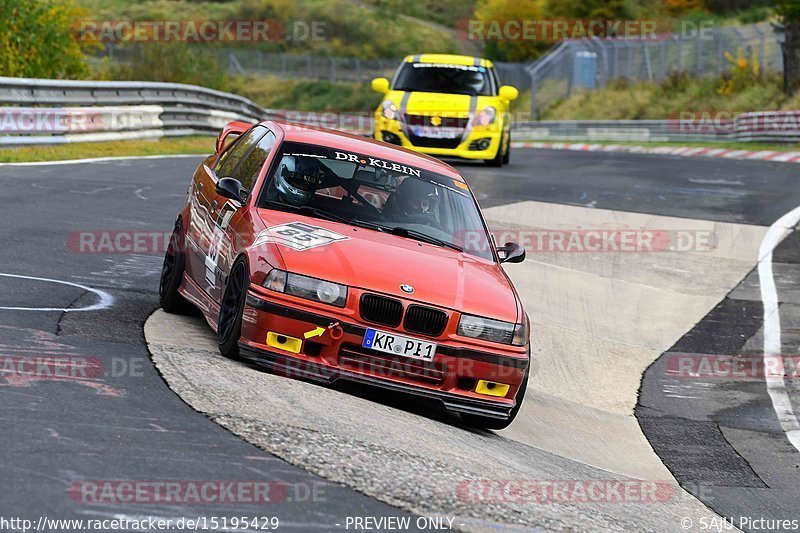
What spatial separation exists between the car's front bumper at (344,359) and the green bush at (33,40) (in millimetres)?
20093

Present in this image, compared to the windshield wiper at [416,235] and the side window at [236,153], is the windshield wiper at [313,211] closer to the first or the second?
the windshield wiper at [416,235]

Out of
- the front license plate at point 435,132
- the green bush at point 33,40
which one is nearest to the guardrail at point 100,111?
the green bush at point 33,40

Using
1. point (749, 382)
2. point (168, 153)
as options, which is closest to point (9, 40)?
point (168, 153)

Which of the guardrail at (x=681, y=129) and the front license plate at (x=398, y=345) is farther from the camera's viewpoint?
the guardrail at (x=681, y=129)

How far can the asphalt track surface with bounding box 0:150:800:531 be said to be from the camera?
5.05m

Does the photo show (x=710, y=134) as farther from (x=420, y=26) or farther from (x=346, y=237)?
(x=420, y=26)

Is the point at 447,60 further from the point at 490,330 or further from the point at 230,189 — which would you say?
the point at 490,330

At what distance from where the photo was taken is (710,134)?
124 feet

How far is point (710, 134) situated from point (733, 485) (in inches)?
1239

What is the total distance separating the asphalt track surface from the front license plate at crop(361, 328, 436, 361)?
120 cm

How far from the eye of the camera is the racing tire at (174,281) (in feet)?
29.4

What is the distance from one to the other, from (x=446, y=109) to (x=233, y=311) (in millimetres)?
14821
